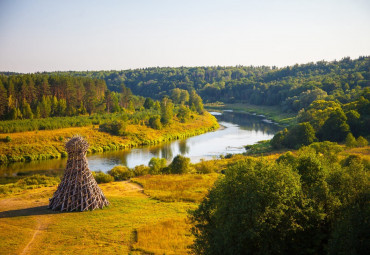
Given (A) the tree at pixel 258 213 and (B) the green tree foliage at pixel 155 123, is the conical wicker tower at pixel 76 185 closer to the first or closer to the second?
(A) the tree at pixel 258 213

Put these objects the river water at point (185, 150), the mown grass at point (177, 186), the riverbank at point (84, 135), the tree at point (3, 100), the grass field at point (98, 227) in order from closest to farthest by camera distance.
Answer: the grass field at point (98, 227) < the mown grass at point (177, 186) < the river water at point (185, 150) < the riverbank at point (84, 135) < the tree at point (3, 100)

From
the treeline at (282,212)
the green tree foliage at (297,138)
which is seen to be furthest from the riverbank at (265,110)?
the treeline at (282,212)

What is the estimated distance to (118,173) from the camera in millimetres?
48875

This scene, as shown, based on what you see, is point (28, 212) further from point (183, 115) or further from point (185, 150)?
point (183, 115)

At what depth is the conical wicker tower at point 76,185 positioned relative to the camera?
95.1 ft

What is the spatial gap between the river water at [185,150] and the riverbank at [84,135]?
3065mm

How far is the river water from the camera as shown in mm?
56597

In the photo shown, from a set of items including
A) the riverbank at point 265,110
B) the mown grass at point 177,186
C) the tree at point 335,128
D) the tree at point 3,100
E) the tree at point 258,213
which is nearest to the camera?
the tree at point 258,213

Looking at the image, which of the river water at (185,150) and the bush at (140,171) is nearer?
the bush at (140,171)

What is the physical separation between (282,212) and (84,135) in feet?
210

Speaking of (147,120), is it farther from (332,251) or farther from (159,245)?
(332,251)

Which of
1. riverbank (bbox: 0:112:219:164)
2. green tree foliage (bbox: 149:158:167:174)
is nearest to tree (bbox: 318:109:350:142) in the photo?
green tree foliage (bbox: 149:158:167:174)

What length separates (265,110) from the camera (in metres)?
150

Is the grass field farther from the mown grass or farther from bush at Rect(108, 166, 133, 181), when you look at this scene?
bush at Rect(108, 166, 133, 181)
